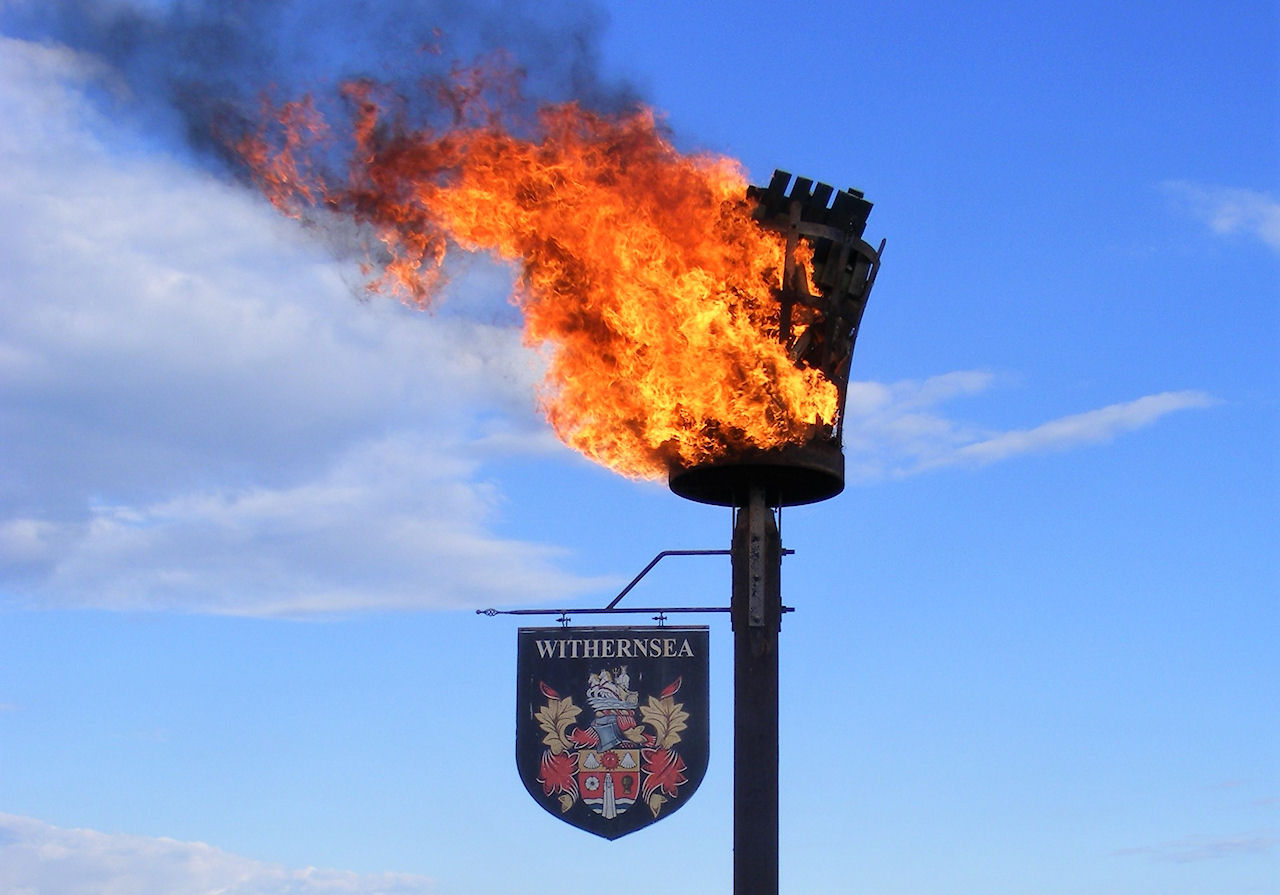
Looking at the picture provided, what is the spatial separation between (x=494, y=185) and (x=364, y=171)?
1.67 metres

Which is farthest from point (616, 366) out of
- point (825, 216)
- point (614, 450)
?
point (825, 216)

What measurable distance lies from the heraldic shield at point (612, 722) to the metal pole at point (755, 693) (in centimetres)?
48

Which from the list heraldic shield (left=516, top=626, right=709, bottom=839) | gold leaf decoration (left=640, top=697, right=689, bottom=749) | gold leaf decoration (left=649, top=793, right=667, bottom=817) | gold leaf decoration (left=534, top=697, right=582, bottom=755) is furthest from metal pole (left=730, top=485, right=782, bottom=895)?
gold leaf decoration (left=534, top=697, right=582, bottom=755)

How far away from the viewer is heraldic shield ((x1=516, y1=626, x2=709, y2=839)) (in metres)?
15.9

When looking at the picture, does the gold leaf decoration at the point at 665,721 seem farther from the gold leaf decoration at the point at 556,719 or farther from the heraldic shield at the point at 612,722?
the gold leaf decoration at the point at 556,719

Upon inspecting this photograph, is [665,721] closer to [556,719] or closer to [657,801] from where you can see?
[657,801]

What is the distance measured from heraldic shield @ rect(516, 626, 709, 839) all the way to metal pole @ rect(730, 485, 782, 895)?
48 centimetres

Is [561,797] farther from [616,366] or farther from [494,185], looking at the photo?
[494,185]

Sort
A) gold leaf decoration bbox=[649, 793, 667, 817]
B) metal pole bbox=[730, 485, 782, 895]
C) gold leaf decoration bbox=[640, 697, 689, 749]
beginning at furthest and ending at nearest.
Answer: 1. gold leaf decoration bbox=[640, 697, 689, 749]
2. gold leaf decoration bbox=[649, 793, 667, 817]
3. metal pole bbox=[730, 485, 782, 895]

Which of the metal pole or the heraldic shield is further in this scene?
the heraldic shield

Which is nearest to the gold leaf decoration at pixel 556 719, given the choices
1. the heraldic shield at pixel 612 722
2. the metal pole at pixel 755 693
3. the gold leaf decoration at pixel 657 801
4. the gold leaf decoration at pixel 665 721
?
the heraldic shield at pixel 612 722

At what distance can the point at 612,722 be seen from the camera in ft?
52.7

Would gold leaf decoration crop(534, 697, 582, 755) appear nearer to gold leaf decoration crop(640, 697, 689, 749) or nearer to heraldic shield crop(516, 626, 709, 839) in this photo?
heraldic shield crop(516, 626, 709, 839)

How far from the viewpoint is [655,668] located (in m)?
16.2
